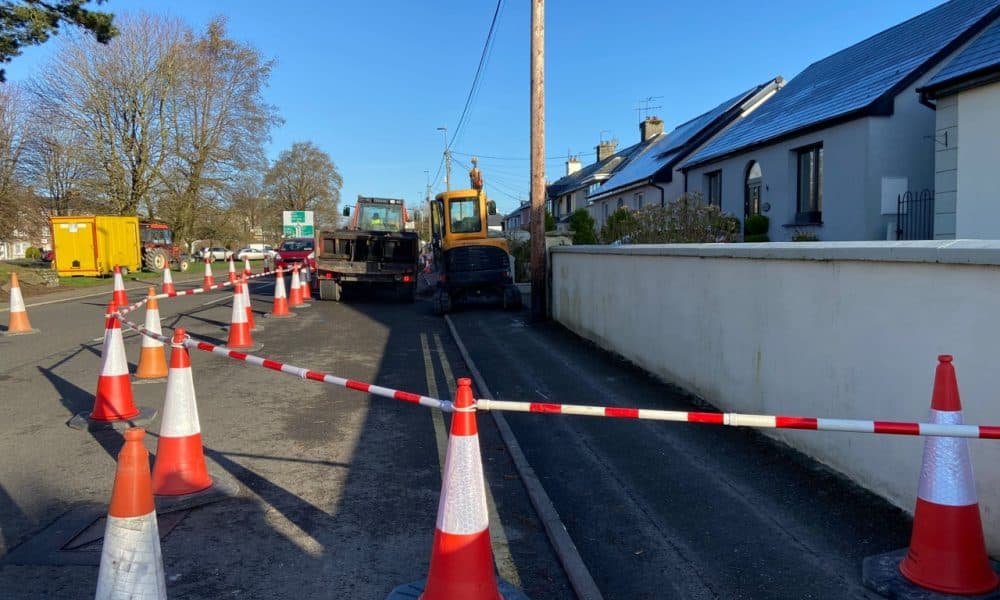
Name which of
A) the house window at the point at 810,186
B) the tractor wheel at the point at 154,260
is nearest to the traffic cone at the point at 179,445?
the house window at the point at 810,186

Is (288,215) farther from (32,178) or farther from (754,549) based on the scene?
(754,549)

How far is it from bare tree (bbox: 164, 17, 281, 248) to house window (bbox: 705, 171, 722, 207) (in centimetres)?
3083

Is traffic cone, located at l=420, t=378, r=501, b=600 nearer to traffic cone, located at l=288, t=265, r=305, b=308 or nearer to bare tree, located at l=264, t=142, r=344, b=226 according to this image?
traffic cone, located at l=288, t=265, r=305, b=308

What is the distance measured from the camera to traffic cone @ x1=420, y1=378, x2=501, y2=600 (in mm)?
3176

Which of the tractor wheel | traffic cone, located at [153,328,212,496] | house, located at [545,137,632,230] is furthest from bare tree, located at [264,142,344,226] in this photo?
traffic cone, located at [153,328,212,496]

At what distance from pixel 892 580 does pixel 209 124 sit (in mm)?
45942

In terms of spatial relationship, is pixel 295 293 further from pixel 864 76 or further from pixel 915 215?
pixel 864 76

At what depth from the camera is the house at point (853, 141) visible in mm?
14344

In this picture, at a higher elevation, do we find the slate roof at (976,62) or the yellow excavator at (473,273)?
the slate roof at (976,62)

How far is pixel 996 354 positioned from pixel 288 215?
1732 inches

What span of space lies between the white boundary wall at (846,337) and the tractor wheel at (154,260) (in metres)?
33.1

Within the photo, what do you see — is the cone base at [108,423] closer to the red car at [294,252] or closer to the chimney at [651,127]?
the red car at [294,252]

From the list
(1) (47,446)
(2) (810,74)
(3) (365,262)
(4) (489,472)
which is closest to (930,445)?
(4) (489,472)

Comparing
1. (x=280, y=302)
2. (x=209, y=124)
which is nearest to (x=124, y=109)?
(x=209, y=124)
